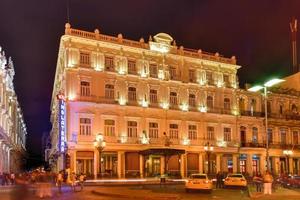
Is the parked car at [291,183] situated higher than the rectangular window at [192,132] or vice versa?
the rectangular window at [192,132]

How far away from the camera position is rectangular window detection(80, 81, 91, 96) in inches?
2030

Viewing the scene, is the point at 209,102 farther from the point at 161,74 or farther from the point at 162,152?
the point at 162,152

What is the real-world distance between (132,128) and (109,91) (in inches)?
211

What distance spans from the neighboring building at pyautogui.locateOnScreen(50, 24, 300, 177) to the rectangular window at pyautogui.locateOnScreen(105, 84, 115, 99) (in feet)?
0.39

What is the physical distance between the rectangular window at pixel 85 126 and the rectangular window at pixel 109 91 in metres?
3.83

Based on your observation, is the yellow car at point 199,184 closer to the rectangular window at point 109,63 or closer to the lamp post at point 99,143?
the lamp post at point 99,143

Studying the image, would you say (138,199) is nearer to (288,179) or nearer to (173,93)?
(288,179)

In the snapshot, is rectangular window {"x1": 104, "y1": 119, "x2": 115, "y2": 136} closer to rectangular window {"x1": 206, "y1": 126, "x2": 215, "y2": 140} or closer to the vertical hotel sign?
the vertical hotel sign

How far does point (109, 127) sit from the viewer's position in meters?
53.0

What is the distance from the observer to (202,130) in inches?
2359

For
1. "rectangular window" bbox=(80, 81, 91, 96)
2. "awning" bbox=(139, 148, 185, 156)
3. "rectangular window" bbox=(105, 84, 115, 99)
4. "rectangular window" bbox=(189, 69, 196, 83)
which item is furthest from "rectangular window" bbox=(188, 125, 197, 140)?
"rectangular window" bbox=(80, 81, 91, 96)

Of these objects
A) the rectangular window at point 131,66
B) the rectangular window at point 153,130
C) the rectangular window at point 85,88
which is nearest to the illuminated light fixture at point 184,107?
the rectangular window at point 153,130

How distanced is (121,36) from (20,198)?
4077 cm

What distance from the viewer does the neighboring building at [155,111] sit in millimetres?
51125
